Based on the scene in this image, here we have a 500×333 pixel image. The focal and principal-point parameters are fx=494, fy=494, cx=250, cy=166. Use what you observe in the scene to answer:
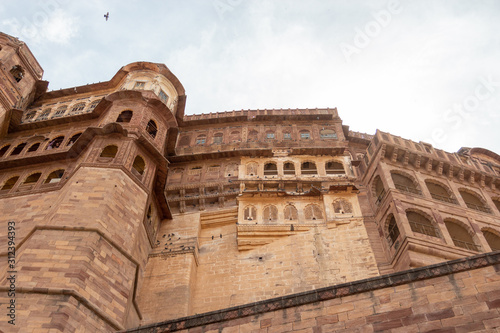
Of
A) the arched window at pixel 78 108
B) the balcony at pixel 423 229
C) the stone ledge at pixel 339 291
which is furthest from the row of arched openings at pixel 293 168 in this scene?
the stone ledge at pixel 339 291

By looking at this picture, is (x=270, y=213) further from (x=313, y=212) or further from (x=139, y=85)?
(x=139, y=85)

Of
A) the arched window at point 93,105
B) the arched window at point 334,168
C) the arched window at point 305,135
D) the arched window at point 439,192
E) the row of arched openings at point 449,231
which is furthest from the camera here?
the arched window at point 93,105

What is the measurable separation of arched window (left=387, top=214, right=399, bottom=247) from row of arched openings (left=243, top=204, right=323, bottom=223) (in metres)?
2.67

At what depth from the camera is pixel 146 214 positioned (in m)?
18.8

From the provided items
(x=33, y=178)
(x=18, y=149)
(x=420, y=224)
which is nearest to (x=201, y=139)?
(x=33, y=178)

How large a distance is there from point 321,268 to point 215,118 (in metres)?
11.4

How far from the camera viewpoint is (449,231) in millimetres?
19156

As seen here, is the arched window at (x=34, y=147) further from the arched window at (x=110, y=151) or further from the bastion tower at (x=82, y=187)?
the arched window at (x=110, y=151)

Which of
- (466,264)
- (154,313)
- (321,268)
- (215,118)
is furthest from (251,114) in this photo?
(466,264)

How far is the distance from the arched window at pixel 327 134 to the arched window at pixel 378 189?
4.22 meters

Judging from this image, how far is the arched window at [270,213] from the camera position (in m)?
20.0

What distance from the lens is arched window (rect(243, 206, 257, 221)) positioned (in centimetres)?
2003

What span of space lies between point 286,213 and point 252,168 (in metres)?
3.61

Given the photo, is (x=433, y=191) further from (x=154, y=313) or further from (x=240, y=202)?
(x=154, y=313)
